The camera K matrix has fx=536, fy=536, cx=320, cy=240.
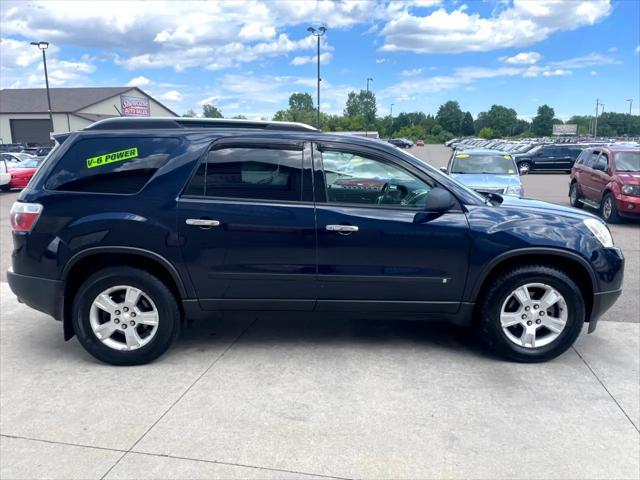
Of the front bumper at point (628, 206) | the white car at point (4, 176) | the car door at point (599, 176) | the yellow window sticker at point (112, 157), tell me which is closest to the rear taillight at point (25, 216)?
the yellow window sticker at point (112, 157)

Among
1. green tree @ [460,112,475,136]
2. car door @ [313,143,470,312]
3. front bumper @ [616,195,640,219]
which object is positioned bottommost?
front bumper @ [616,195,640,219]

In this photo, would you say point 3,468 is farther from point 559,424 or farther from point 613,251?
point 613,251

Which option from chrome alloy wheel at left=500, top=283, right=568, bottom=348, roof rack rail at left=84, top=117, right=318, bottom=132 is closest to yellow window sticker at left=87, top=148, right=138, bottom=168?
roof rack rail at left=84, top=117, right=318, bottom=132

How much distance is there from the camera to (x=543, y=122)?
411ft

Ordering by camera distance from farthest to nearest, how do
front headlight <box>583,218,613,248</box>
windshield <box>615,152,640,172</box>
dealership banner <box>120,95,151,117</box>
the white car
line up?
1. dealership banner <box>120,95,151,117</box>
2. the white car
3. windshield <box>615,152,640,172</box>
4. front headlight <box>583,218,613,248</box>

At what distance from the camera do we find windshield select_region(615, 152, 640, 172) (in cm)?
1162

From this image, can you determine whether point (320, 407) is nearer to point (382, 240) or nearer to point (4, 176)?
point (382, 240)

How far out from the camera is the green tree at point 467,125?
414 feet

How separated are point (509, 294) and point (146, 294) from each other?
9.05 ft

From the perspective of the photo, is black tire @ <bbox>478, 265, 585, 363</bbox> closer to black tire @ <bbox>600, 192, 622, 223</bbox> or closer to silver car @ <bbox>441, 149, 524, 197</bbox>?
silver car @ <bbox>441, 149, 524, 197</bbox>

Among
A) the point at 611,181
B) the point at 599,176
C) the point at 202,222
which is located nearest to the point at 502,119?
the point at 599,176

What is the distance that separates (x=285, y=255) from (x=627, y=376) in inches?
106

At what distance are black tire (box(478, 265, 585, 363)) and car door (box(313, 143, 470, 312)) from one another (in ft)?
0.87

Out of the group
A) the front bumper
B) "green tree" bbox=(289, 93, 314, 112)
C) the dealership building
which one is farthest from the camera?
"green tree" bbox=(289, 93, 314, 112)
